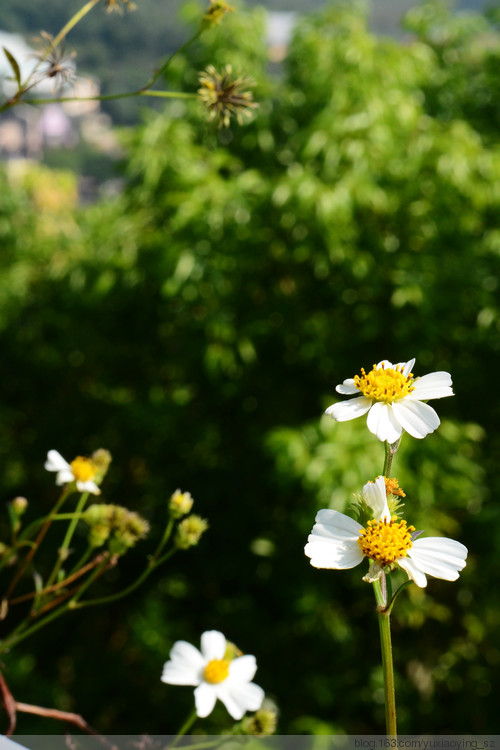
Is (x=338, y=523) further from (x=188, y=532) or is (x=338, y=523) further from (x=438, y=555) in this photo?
(x=188, y=532)

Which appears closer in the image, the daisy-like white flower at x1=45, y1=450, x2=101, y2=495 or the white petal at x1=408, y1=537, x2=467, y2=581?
the white petal at x1=408, y1=537, x2=467, y2=581

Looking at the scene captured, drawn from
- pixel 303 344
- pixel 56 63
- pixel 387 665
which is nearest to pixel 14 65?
pixel 56 63

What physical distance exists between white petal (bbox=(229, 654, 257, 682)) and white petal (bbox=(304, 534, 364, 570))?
9cm

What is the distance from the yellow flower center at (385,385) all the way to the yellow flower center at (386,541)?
66mm

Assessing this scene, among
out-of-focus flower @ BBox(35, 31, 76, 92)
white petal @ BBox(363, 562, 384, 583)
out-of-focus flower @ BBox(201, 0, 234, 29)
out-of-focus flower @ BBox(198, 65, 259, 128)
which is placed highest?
out-of-focus flower @ BBox(201, 0, 234, 29)

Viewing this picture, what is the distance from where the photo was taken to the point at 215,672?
1.13ft

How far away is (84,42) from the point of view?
377cm

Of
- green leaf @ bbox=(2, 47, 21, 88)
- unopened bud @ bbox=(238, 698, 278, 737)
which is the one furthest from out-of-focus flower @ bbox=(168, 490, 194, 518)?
green leaf @ bbox=(2, 47, 21, 88)

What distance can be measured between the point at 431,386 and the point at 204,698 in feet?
0.54

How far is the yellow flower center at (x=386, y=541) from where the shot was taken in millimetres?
262

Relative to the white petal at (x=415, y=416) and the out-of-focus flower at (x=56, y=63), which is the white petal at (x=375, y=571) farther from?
the out-of-focus flower at (x=56, y=63)

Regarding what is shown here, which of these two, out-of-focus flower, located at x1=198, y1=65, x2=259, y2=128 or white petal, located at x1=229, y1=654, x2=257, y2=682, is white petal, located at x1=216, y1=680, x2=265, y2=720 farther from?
out-of-focus flower, located at x1=198, y1=65, x2=259, y2=128

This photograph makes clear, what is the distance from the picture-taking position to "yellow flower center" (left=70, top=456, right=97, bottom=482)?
18.1 inches

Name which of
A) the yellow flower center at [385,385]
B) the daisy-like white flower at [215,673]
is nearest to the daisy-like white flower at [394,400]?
the yellow flower center at [385,385]
